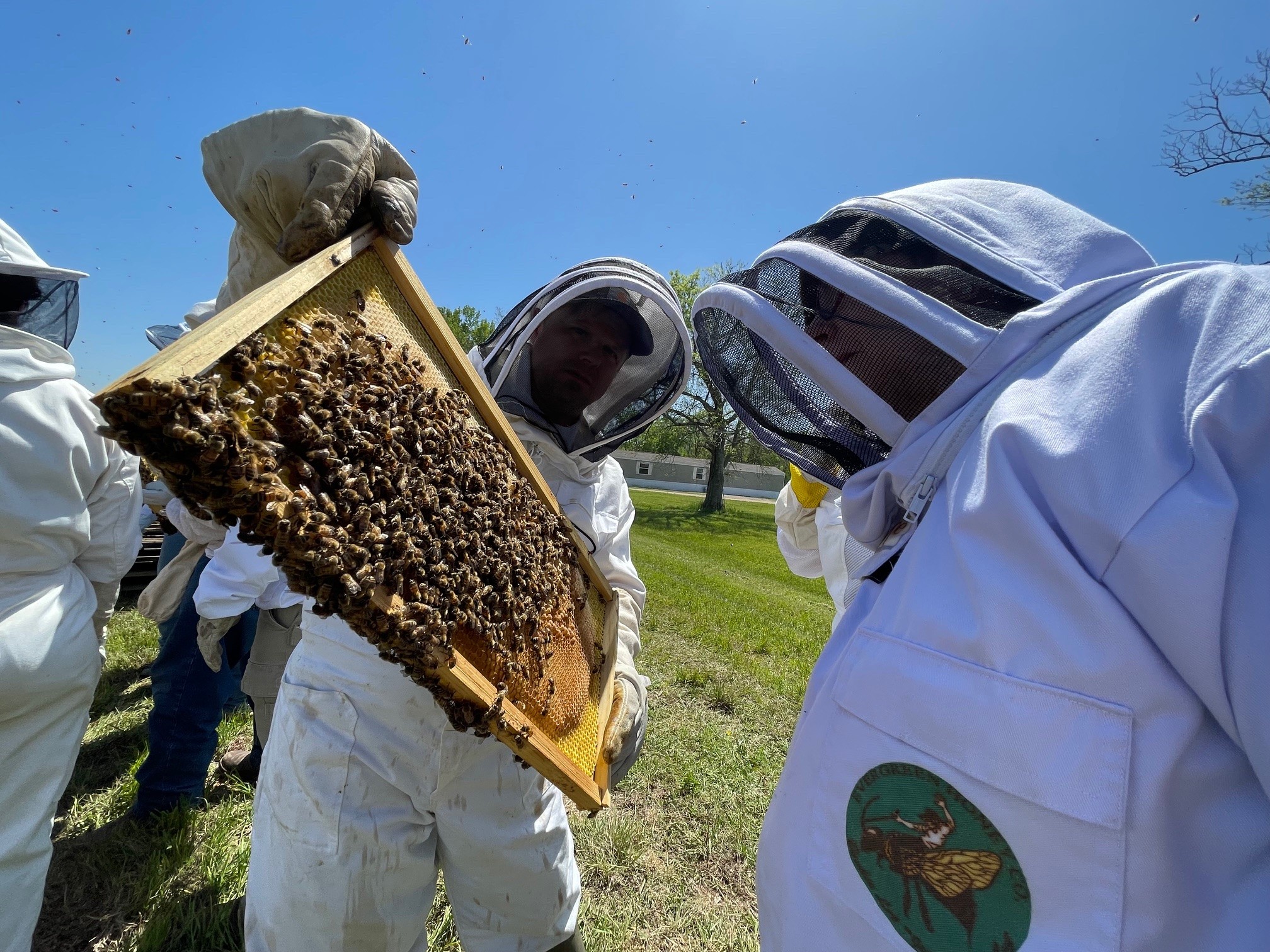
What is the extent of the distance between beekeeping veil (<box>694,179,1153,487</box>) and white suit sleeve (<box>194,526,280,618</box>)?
3.00 metres

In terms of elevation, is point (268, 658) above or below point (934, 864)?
below

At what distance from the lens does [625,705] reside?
246cm

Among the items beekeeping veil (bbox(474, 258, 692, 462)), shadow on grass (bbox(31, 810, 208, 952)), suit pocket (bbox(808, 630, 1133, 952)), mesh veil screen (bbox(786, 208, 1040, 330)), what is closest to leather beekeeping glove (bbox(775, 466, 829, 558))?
beekeeping veil (bbox(474, 258, 692, 462))

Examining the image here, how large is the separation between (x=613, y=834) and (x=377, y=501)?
10.3ft

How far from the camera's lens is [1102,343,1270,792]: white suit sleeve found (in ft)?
2.61

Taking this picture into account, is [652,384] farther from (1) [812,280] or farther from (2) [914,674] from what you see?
(2) [914,674]

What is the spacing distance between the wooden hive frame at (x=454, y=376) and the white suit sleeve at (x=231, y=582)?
207 cm

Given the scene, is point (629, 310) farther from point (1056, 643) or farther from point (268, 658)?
point (268, 658)

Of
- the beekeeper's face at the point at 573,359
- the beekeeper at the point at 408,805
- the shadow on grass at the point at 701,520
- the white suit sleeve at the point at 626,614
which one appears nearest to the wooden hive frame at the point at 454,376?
the white suit sleeve at the point at 626,614

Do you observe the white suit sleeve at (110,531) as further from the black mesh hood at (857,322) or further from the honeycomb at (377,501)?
the black mesh hood at (857,322)

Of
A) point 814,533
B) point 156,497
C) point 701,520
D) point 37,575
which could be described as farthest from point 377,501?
point 701,520

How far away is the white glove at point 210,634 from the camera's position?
3344 millimetres

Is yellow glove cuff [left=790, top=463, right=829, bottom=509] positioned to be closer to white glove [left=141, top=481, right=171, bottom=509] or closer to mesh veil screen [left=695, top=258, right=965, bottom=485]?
mesh veil screen [left=695, top=258, right=965, bottom=485]

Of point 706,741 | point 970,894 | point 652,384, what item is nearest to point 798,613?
point 706,741
